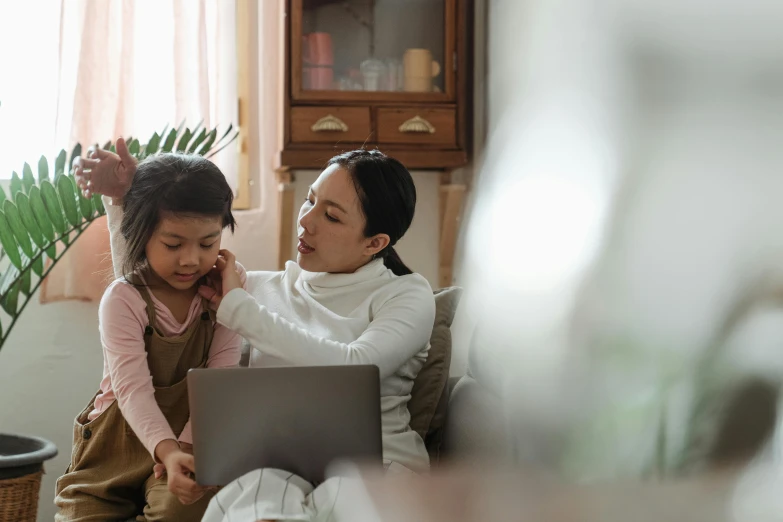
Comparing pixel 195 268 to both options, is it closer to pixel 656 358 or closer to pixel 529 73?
pixel 529 73

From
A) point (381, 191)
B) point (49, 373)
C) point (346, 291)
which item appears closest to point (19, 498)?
point (49, 373)

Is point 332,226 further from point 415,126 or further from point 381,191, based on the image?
point 415,126

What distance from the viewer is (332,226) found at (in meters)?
1.36

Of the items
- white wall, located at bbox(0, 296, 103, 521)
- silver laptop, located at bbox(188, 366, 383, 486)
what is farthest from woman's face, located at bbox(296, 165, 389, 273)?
white wall, located at bbox(0, 296, 103, 521)

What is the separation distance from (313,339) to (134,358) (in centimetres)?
27

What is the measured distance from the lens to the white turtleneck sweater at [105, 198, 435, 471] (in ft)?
3.98

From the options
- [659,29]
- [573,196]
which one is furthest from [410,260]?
[659,29]

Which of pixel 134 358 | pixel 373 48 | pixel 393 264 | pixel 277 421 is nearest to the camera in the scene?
pixel 277 421

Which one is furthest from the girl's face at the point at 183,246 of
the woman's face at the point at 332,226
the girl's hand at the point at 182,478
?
the girl's hand at the point at 182,478

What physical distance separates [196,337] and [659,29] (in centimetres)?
100

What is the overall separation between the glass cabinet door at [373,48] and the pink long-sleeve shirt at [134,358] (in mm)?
962

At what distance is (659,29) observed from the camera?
1.59ft

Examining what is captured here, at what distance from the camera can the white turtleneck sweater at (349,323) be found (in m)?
1.21

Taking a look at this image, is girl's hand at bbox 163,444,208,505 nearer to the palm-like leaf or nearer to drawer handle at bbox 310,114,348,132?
the palm-like leaf
